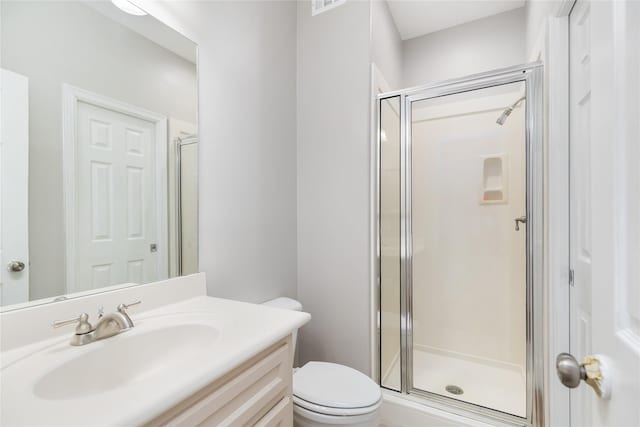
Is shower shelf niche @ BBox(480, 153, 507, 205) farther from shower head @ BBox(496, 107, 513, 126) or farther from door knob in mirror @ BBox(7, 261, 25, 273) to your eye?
door knob in mirror @ BBox(7, 261, 25, 273)

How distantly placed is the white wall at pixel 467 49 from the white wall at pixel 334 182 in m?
1.00

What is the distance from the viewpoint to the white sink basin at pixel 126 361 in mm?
705

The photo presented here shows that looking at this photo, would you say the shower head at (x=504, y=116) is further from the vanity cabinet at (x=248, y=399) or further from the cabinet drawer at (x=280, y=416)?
the cabinet drawer at (x=280, y=416)

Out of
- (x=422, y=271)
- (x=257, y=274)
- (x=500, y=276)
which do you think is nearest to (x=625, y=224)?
(x=257, y=274)

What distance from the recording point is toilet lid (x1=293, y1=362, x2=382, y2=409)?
122 cm

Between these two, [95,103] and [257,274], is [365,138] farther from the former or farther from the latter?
[95,103]

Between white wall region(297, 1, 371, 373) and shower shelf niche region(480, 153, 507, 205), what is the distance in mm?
830

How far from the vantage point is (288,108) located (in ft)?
6.15

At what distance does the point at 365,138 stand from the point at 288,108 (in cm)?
52

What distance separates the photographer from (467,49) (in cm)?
238

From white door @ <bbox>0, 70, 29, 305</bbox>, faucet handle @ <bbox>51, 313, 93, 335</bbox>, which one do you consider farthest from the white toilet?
white door @ <bbox>0, 70, 29, 305</bbox>

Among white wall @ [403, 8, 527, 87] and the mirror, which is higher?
white wall @ [403, 8, 527, 87]

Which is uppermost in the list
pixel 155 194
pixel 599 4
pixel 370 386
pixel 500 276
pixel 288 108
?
pixel 288 108

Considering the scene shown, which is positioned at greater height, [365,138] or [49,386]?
[365,138]
